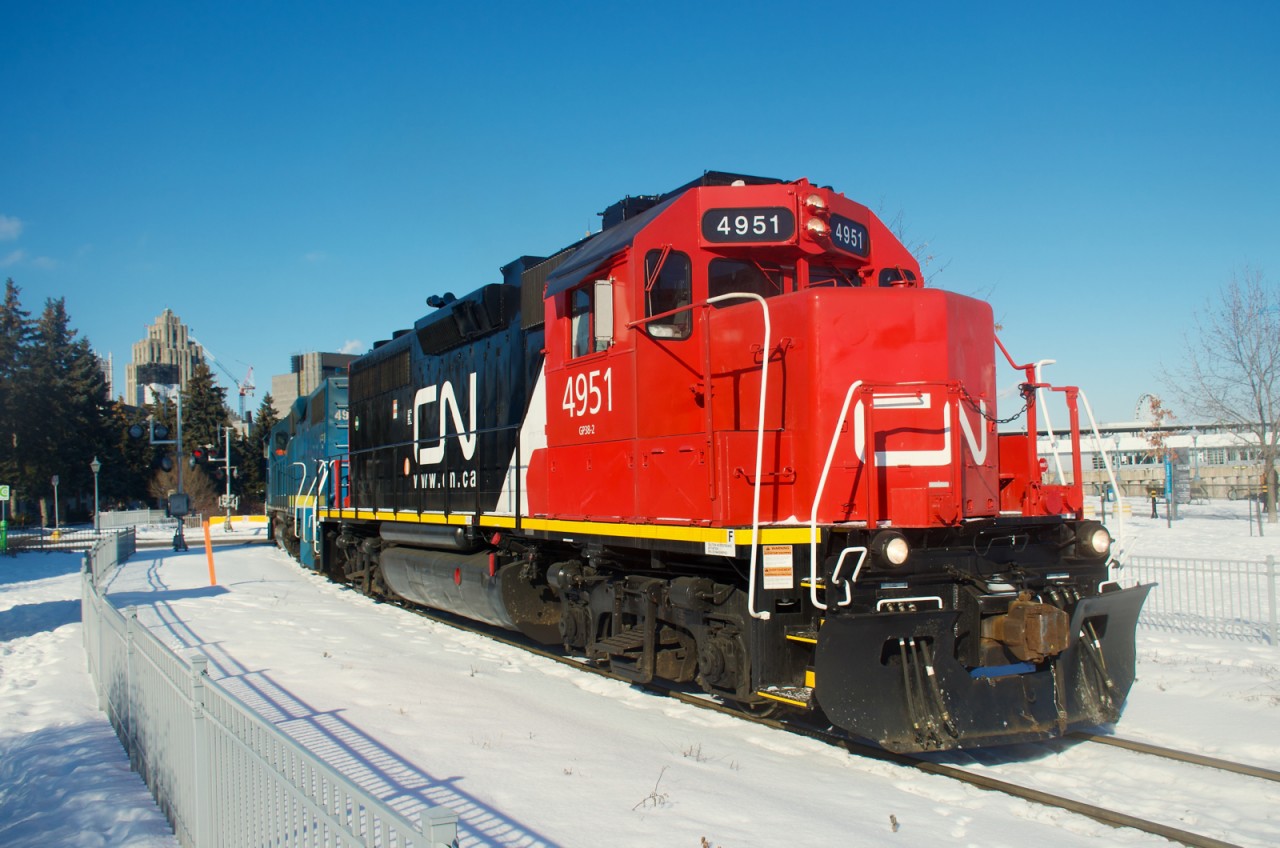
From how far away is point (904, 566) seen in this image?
5.91 m

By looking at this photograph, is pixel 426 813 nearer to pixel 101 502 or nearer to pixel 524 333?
pixel 524 333

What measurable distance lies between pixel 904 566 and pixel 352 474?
12.1m

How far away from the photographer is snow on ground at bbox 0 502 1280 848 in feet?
16.4

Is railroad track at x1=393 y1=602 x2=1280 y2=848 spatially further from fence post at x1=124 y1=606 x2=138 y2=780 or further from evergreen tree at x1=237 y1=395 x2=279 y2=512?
evergreen tree at x1=237 y1=395 x2=279 y2=512

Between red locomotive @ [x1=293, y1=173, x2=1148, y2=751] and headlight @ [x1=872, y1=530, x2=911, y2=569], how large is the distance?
0.02m

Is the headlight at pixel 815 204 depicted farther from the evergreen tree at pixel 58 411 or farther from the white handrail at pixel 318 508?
the evergreen tree at pixel 58 411

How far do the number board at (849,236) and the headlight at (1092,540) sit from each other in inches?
105

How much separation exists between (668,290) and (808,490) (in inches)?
73.9

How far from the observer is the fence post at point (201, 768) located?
452cm

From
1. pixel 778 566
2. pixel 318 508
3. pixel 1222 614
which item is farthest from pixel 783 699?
pixel 318 508

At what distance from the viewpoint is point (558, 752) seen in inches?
246

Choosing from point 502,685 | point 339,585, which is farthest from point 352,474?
point 502,685

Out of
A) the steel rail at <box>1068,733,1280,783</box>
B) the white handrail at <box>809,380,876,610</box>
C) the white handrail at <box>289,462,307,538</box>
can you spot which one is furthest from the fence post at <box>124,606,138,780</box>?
the white handrail at <box>289,462,307,538</box>

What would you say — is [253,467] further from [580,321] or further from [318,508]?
[580,321]
